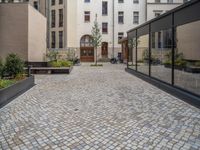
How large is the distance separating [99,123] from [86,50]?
35.5 metres

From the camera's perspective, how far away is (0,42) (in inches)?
746

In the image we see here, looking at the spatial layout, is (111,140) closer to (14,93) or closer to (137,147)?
(137,147)

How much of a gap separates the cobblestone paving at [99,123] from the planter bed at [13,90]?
22 centimetres

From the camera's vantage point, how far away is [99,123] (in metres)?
6.06

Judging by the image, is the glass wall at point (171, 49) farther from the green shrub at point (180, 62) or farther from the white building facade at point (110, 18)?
the white building facade at point (110, 18)

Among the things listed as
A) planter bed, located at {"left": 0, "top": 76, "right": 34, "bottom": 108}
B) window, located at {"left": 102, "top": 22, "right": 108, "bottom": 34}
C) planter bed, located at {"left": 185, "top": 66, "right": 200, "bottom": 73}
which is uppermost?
window, located at {"left": 102, "top": 22, "right": 108, "bottom": 34}

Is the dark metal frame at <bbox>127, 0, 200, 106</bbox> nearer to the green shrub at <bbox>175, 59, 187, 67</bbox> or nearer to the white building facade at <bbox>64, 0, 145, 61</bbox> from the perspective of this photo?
the green shrub at <bbox>175, 59, 187, 67</bbox>

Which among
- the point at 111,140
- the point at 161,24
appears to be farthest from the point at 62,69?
the point at 111,140

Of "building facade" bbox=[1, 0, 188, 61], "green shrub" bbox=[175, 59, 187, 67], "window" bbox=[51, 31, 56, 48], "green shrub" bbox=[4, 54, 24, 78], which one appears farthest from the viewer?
"window" bbox=[51, 31, 56, 48]

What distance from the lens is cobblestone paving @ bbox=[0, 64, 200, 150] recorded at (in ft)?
15.7

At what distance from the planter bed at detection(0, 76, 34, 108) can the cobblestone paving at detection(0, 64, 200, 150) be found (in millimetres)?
225

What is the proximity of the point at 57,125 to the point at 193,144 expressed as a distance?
2.82 metres

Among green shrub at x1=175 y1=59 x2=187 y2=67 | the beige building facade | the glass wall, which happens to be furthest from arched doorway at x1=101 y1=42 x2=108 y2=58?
the beige building facade

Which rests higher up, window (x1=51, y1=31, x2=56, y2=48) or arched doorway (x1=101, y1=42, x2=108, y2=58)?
window (x1=51, y1=31, x2=56, y2=48)
